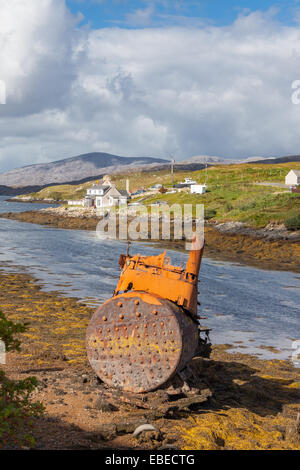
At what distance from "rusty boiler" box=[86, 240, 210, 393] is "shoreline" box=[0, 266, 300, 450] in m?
0.64

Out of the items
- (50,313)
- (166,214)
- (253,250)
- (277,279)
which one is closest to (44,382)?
(50,313)

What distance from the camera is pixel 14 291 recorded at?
2572cm

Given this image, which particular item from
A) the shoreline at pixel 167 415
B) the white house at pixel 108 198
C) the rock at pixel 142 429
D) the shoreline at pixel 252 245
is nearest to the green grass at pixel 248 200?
the shoreline at pixel 252 245

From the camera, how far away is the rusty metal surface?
947 cm

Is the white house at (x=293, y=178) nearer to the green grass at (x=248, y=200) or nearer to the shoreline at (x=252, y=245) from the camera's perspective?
Result: the green grass at (x=248, y=200)

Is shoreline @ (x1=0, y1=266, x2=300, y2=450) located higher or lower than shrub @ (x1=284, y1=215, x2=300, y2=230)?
lower

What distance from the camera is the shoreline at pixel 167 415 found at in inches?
322

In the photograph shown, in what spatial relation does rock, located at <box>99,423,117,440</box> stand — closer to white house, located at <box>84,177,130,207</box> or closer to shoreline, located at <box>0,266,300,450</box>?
shoreline, located at <box>0,266,300,450</box>

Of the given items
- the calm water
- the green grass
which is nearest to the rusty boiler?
the calm water

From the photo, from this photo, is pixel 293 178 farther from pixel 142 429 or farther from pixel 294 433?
pixel 142 429

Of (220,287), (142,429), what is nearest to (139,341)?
(142,429)

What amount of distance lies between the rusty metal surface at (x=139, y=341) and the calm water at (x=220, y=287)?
28.1 feet

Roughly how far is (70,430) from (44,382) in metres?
2.55
